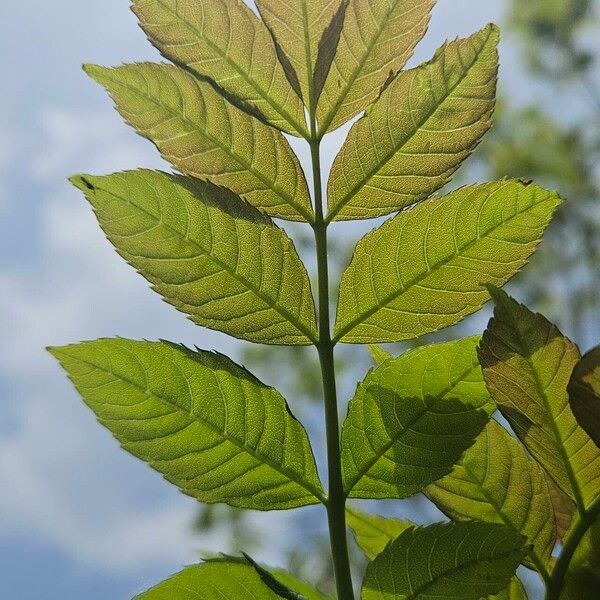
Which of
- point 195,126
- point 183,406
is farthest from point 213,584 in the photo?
point 195,126

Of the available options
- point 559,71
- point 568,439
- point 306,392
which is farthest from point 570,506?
point 559,71

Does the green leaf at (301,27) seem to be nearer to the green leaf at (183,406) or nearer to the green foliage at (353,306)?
the green foliage at (353,306)

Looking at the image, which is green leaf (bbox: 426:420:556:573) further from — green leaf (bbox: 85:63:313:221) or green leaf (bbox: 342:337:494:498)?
green leaf (bbox: 85:63:313:221)

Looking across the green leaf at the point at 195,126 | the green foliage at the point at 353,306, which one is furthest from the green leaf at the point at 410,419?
the green leaf at the point at 195,126

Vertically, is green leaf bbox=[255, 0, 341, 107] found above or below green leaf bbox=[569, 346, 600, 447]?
above

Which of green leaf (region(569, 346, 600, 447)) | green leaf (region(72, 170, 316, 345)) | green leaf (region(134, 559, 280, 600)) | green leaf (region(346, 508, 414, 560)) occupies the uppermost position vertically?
green leaf (region(72, 170, 316, 345))

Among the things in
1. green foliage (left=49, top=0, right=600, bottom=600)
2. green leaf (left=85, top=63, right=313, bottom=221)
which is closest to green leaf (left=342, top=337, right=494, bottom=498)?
green foliage (left=49, top=0, right=600, bottom=600)

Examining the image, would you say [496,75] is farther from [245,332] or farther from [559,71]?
[559,71]

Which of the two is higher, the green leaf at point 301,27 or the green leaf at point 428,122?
the green leaf at point 301,27
